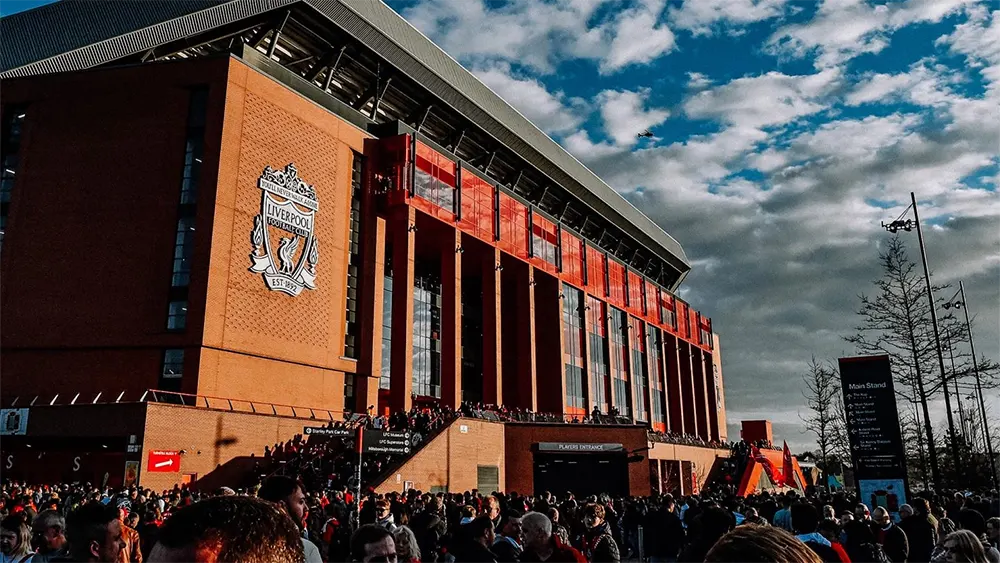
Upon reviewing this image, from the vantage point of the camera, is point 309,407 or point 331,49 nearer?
point 309,407

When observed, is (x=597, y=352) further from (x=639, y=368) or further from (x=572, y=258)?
(x=639, y=368)

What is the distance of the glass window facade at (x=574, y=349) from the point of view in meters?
61.0

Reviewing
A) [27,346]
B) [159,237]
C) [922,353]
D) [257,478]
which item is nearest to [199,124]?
[159,237]

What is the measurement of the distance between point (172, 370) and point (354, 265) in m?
12.7

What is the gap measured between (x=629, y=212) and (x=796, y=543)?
80929 mm

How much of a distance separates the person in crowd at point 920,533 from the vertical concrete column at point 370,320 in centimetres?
3478

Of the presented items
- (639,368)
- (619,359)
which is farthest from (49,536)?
(639,368)

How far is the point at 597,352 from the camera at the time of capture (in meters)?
66.8

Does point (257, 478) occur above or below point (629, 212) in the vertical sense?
below

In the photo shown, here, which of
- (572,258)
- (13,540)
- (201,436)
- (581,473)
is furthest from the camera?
(572,258)

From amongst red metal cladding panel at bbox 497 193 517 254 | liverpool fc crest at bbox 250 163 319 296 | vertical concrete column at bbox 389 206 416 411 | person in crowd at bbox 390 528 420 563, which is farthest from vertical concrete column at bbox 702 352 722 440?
person in crowd at bbox 390 528 420 563

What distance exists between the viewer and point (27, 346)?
3578cm

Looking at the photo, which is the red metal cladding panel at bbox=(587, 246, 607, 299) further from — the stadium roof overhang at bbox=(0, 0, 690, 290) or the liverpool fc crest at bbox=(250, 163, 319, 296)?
the liverpool fc crest at bbox=(250, 163, 319, 296)

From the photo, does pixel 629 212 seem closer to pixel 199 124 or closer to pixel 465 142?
pixel 465 142
